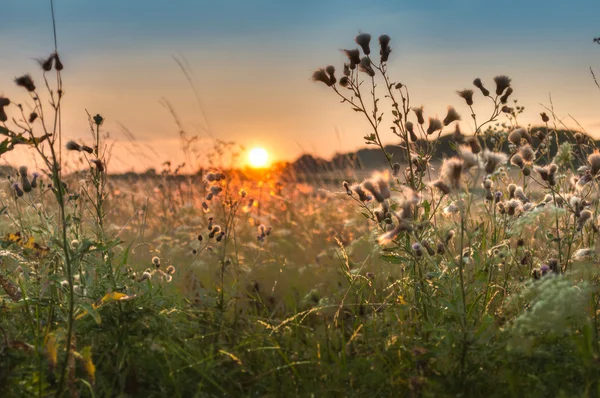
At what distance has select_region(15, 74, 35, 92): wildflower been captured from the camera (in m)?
2.59

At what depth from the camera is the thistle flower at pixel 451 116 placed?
3408mm

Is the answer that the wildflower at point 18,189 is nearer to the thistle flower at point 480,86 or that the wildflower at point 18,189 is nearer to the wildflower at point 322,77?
the wildflower at point 322,77

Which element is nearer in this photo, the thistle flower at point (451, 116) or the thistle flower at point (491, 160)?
the thistle flower at point (491, 160)

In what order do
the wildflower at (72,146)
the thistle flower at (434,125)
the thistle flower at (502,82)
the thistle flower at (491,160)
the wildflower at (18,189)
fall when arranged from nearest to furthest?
1. the thistle flower at (491,160)
2. the wildflower at (72,146)
3. the thistle flower at (434,125)
4. the thistle flower at (502,82)
5. the wildflower at (18,189)

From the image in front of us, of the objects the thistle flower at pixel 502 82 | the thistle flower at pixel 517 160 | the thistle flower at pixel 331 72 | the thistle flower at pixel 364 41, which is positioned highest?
the thistle flower at pixel 364 41

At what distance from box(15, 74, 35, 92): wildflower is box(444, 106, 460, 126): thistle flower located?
195cm

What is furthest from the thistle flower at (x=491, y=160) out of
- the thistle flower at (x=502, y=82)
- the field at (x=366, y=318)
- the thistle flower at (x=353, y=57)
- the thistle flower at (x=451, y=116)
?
the thistle flower at (x=353, y=57)

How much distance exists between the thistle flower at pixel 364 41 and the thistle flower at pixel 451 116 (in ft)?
1.82

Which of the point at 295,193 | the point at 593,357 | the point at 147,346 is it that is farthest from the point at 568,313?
the point at 295,193

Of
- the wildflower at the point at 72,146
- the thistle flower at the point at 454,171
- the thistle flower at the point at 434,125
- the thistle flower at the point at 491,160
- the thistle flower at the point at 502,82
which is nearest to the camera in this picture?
the thistle flower at the point at 454,171

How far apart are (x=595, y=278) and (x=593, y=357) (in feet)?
4.48

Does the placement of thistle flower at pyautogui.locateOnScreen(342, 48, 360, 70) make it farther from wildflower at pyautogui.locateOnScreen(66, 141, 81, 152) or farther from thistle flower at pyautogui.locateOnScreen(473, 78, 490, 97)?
wildflower at pyautogui.locateOnScreen(66, 141, 81, 152)

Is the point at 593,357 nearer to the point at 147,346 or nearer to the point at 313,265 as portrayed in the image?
the point at 147,346

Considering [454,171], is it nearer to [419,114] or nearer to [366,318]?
[419,114]
